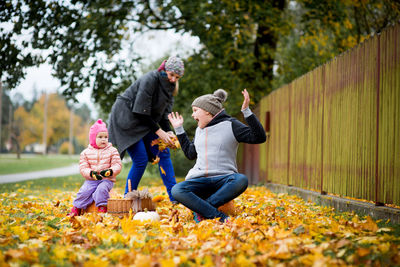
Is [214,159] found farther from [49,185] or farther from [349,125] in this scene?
[49,185]

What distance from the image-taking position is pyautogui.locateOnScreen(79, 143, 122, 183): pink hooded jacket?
494 cm

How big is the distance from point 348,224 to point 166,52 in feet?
39.9

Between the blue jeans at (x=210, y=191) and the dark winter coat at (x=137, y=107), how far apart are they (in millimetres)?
1479

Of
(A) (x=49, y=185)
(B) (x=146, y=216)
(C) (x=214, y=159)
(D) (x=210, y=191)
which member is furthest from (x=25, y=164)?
(C) (x=214, y=159)

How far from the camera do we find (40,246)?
121 inches

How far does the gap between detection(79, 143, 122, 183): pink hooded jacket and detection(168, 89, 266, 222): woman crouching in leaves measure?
2.85 ft

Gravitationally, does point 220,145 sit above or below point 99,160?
above

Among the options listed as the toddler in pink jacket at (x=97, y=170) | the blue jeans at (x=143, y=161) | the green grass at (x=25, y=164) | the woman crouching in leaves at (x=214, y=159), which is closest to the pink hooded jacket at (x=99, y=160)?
the toddler in pink jacket at (x=97, y=170)

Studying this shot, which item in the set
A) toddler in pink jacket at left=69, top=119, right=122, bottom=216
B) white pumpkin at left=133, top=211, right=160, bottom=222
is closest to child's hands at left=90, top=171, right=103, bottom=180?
toddler in pink jacket at left=69, top=119, right=122, bottom=216

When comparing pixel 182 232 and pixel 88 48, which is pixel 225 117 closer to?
pixel 182 232

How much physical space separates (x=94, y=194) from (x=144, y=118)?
4.28 feet

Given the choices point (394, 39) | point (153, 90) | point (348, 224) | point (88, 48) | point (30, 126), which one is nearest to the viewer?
point (348, 224)

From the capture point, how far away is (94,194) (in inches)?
190

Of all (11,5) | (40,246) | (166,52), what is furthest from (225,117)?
(166,52)
